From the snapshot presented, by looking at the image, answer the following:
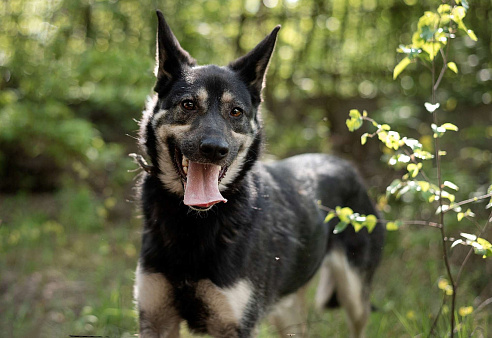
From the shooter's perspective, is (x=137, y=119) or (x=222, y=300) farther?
(x=137, y=119)

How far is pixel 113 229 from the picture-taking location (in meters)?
7.11

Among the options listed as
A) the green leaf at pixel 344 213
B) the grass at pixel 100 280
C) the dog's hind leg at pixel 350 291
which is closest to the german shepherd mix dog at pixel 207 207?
the green leaf at pixel 344 213

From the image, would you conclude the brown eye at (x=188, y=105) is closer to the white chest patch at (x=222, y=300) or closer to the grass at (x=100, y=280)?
the white chest patch at (x=222, y=300)

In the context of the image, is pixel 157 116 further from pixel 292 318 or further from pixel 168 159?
pixel 292 318

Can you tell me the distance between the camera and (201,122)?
3.27 meters

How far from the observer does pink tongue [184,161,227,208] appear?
3156 millimetres

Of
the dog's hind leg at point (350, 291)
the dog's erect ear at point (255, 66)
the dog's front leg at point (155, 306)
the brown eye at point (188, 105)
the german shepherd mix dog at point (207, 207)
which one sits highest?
the dog's erect ear at point (255, 66)

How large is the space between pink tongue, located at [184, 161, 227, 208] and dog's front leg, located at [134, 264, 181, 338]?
574 mm

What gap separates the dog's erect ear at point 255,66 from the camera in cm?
364

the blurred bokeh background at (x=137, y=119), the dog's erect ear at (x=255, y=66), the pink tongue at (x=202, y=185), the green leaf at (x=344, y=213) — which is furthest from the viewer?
the blurred bokeh background at (x=137, y=119)

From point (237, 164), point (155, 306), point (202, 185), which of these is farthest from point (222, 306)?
point (237, 164)

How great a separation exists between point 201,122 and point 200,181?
354 millimetres

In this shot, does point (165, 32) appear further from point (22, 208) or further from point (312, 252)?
point (22, 208)

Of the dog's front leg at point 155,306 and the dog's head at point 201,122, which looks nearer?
the dog's head at point 201,122
